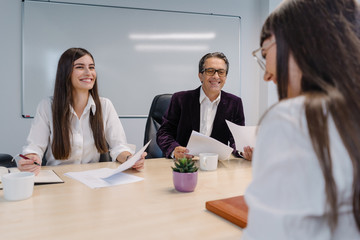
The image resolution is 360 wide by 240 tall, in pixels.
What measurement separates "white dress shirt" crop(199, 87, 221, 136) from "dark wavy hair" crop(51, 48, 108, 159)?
0.68m

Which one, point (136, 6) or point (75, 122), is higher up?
point (136, 6)

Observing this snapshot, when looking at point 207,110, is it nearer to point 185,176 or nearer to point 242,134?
point 242,134

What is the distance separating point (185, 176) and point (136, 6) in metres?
2.68

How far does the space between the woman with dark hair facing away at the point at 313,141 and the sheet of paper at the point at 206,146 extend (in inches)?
37.8

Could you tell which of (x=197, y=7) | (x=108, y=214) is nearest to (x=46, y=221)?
(x=108, y=214)

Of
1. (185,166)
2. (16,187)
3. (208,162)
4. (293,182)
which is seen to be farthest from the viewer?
(208,162)

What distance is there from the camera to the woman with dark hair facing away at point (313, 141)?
1.45 feet

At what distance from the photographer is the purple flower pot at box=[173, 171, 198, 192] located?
107 centimetres

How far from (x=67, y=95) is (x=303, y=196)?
5.45 feet

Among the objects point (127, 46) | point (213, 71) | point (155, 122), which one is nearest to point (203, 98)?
point (213, 71)

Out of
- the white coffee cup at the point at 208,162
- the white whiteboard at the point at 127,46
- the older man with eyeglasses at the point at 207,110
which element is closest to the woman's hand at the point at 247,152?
the white coffee cup at the point at 208,162

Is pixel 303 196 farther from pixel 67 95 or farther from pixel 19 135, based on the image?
pixel 19 135

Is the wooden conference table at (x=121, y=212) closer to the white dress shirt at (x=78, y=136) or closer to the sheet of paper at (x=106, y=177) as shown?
the sheet of paper at (x=106, y=177)

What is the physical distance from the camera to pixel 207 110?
2.14m
